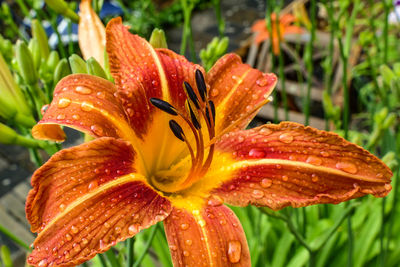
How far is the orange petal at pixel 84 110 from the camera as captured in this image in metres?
0.48

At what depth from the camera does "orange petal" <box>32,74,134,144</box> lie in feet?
1.58

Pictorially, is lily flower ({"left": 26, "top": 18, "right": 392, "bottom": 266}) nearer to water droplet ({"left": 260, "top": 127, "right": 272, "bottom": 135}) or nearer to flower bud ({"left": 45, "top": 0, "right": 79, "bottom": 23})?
water droplet ({"left": 260, "top": 127, "right": 272, "bottom": 135})

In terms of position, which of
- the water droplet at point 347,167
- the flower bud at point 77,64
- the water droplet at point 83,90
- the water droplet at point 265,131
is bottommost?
the water droplet at point 347,167

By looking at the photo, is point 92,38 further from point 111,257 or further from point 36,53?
point 111,257

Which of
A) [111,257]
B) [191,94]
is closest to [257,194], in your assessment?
[191,94]

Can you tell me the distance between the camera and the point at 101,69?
56 centimetres

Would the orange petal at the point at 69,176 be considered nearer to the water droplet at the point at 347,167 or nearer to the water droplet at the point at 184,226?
the water droplet at the point at 184,226

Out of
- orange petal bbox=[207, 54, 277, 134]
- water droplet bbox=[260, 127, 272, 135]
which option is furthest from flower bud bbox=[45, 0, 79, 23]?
water droplet bbox=[260, 127, 272, 135]

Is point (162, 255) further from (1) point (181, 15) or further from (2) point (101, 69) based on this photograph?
(1) point (181, 15)

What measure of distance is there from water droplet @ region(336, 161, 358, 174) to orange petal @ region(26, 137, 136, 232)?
26 cm

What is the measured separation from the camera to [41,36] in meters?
0.73

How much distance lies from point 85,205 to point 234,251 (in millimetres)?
173

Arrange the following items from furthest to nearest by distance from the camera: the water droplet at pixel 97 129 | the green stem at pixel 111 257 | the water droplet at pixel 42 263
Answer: the green stem at pixel 111 257
the water droplet at pixel 97 129
the water droplet at pixel 42 263

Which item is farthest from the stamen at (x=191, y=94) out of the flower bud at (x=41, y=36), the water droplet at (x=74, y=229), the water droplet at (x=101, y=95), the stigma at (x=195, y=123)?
the flower bud at (x=41, y=36)
